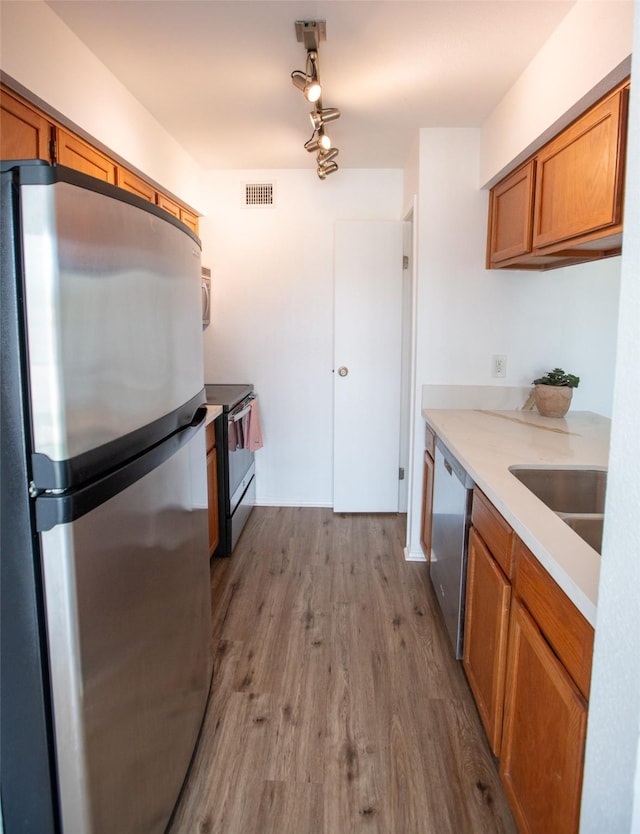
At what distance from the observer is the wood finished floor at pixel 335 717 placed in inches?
59.1

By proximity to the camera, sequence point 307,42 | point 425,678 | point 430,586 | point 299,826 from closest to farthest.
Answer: point 299,826 < point 307,42 < point 425,678 < point 430,586

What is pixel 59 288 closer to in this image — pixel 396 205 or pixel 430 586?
pixel 430 586

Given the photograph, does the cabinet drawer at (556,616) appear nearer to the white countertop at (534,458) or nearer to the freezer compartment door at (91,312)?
the white countertop at (534,458)

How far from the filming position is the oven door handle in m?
3.10

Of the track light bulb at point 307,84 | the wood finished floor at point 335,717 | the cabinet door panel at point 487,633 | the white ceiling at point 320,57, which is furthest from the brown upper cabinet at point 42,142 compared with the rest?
the wood finished floor at point 335,717

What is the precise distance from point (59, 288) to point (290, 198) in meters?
3.17

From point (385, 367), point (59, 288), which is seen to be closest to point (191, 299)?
point (59, 288)

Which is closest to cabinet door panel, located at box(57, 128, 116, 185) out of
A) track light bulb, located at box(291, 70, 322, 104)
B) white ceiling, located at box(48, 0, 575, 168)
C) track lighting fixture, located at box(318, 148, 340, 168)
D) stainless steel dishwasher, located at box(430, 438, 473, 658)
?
white ceiling, located at box(48, 0, 575, 168)

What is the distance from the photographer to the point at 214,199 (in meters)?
3.71

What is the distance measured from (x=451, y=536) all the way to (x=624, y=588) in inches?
59.2

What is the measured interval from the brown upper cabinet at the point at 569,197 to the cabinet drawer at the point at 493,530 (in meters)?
0.92

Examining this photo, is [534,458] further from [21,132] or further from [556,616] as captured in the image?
[21,132]

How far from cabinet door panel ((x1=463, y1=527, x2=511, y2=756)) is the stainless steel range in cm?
156

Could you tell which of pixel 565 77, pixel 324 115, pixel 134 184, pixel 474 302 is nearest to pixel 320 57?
pixel 324 115
